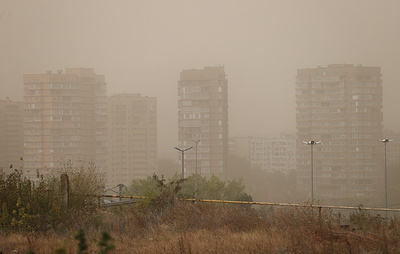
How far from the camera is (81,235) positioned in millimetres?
2889

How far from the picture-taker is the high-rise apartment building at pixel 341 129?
127188 mm

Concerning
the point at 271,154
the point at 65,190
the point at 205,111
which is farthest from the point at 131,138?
the point at 65,190

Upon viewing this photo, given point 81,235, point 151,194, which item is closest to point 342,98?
point 151,194

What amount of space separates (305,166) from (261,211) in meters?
119

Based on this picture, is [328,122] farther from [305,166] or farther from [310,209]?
[310,209]

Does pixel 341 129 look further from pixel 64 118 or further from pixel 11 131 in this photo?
pixel 11 131

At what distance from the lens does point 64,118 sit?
133 m

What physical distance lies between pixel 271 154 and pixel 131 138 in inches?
1949

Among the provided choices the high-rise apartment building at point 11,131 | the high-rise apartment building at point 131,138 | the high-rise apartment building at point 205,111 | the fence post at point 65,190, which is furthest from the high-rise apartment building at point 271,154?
the fence post at point 65,190

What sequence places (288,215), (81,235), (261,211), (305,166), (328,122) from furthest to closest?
(328,122) < (305,166) < (261,211) < (288,215) < (81,235)

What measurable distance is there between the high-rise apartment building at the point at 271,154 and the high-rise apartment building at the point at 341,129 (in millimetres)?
21241

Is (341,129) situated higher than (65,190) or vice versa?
(341,129)

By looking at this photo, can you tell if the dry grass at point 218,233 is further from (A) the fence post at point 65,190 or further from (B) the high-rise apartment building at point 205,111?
(B) the high-rise apartment building at point 205,111

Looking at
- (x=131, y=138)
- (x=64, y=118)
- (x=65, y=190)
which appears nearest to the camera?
(x=65, y=190)
